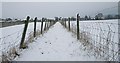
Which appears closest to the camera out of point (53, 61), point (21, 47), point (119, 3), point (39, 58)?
point (119, 3)

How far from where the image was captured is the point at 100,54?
5973mm

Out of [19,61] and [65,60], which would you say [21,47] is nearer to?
[19,61]

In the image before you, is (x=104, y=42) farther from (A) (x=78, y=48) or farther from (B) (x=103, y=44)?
(A) (x=78, y=48)

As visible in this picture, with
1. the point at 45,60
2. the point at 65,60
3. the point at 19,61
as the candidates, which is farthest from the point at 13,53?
the point at 65,60

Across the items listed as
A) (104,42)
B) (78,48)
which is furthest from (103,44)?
(78,48)

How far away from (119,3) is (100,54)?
1.98m

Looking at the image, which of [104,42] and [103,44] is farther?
[104,42]

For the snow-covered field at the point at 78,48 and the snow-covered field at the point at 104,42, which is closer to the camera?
the snow-covered field at the point at 104,42

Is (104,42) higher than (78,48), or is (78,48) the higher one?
(104,42)

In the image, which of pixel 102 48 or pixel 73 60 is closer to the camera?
pixel 73 60

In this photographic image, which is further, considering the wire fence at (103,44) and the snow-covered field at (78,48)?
the snow-covered field at (78,48)

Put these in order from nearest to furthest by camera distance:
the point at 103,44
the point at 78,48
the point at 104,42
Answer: the point at 103,44
the point at 104,42
the point at 78,48

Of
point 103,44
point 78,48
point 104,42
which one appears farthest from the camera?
point 78,48

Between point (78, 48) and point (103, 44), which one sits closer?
point (103, 44)
